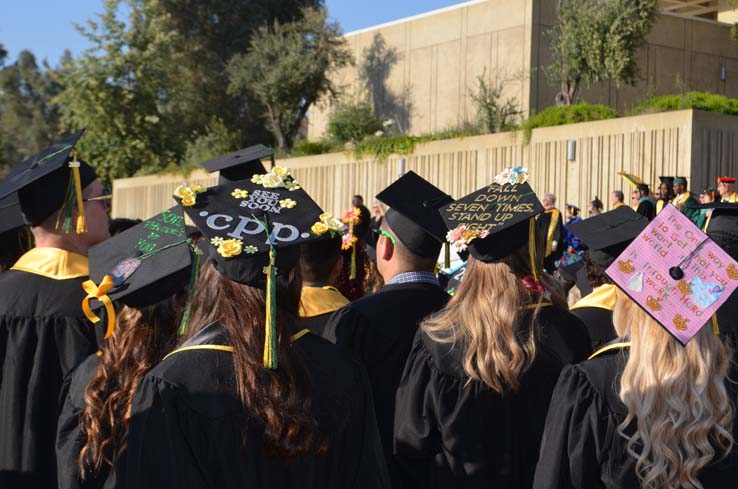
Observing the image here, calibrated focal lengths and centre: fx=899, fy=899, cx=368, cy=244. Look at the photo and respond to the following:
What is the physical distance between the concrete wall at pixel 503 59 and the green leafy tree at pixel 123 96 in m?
8.42

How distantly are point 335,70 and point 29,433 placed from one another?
25472mm

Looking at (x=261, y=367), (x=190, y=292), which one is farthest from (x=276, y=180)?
(x=261, y=367)

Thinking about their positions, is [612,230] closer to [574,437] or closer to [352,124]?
[574,437]

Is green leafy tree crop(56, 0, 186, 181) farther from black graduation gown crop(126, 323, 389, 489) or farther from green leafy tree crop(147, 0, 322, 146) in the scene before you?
black graduation gown crop(126, 323, 389, 489)

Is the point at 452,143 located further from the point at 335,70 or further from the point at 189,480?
the point at 189,480

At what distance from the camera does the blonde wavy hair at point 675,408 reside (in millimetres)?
2561

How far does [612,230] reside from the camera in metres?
3.72

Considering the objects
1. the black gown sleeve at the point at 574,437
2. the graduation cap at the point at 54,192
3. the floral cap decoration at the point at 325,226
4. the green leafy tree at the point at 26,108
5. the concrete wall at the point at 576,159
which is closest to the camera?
the floral cap decoration at the point at 325,226

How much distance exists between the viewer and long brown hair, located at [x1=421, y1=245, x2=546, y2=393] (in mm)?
3566

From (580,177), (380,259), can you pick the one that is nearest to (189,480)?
(380,259)

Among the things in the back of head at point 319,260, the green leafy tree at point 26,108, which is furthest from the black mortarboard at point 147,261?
the green leafy tree at point 26,108

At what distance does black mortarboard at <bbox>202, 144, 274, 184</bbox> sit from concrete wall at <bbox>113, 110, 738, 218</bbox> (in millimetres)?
11610

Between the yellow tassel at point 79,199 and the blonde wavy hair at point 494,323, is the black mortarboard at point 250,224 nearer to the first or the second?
the blonde wavy hair at point 494,323

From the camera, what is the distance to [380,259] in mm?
4492
